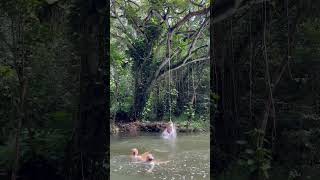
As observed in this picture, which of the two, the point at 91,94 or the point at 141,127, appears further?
the point at 141,127

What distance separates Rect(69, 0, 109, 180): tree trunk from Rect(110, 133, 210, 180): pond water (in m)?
2.13

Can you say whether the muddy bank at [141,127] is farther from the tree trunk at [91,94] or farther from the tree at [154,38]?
the tree trunk at [91,94]

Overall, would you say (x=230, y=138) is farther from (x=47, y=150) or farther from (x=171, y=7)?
(x=171, y=7)

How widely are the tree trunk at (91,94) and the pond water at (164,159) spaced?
2.13 m

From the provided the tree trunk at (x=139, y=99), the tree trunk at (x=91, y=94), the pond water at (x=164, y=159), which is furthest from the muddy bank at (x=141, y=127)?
the tree trunk at (x=91, y=94)

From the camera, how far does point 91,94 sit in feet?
6.97

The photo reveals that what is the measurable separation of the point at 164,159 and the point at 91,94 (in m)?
3.82

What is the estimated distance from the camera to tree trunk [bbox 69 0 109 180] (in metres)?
2.12

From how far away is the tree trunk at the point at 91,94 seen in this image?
2117mm

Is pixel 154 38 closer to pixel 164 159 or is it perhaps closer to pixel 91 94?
pixel 164 159

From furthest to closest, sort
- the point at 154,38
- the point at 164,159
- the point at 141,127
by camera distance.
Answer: the point at 154,38 → the point at 141,127 → the point at 164,159

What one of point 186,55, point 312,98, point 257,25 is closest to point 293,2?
point 257,25

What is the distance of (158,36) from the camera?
9656mm

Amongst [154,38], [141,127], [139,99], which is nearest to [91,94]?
[141,127]
